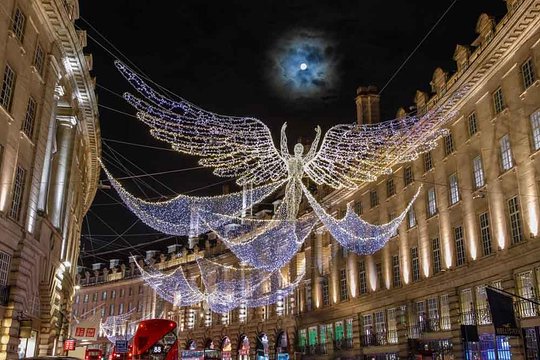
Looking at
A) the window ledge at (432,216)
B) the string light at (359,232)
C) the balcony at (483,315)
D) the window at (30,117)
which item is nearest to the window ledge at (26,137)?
the window at (30,117)

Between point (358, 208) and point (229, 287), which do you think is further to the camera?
point (229, 287)

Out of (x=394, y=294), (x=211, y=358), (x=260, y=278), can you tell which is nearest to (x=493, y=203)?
(x=394, y=294)

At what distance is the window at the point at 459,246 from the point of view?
98.4ft

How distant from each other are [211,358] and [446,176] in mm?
28706

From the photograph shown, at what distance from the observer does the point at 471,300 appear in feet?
94.5

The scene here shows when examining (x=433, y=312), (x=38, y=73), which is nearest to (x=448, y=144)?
(x=433, y=312)

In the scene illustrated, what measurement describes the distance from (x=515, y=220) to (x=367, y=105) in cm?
2107

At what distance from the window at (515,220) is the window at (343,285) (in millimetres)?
19846

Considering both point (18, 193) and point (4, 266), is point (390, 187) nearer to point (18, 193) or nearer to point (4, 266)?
point (18, 193)

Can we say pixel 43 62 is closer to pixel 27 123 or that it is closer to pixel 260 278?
pixel 27 123

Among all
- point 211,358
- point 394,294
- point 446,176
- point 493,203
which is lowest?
point 211,358

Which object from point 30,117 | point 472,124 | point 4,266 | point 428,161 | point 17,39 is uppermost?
point 472,124

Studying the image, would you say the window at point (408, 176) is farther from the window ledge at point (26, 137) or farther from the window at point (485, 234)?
the window ledge at point (26, 137)

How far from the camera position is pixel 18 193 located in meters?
21.2
